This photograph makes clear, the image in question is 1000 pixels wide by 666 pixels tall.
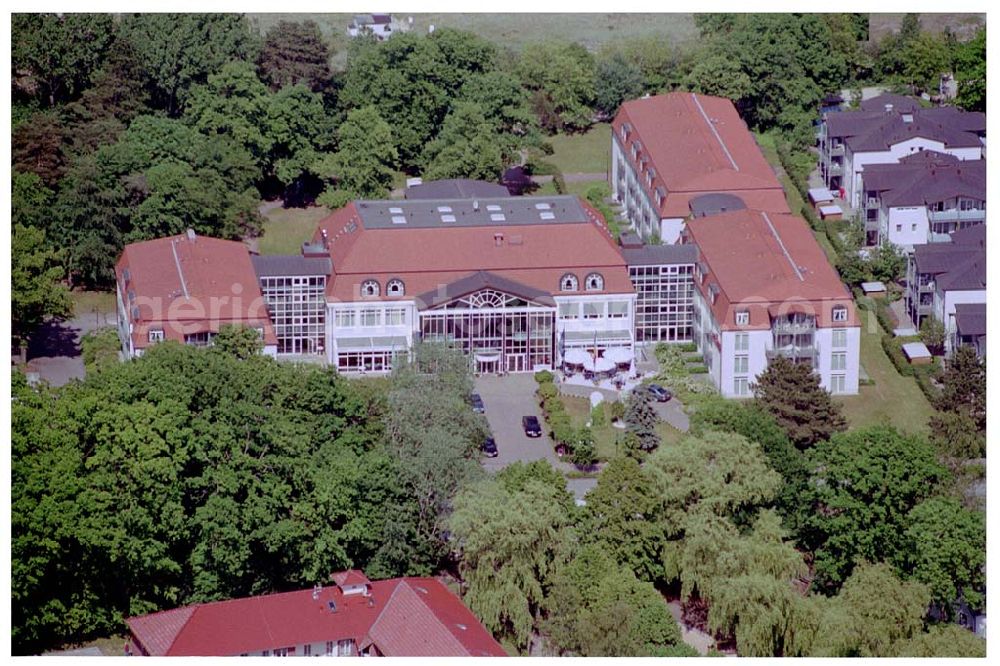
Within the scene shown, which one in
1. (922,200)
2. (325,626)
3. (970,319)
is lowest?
(325,626)

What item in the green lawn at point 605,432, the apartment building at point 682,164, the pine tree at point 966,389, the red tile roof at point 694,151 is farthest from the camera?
the red tile roof at point 694,151

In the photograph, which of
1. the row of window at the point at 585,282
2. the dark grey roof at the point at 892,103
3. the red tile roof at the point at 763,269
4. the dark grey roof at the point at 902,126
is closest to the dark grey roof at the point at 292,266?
the row of window at the point at 585,282

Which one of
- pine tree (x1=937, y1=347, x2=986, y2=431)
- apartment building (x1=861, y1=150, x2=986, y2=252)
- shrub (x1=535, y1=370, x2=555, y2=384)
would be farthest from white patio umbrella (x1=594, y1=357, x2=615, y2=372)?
apartment building (x1=861, y1=150, x2=986, y2=252)

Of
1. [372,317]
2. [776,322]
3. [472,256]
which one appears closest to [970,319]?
[776,322]

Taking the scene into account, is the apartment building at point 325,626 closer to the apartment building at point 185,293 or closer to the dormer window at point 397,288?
the apartment building at point 185,293

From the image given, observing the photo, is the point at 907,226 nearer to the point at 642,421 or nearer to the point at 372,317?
the point at 642,421

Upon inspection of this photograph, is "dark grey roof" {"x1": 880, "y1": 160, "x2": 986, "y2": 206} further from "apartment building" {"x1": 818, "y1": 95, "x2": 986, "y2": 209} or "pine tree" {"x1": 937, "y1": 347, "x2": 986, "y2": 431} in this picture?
"pine tree" {"x1": 937, "y1": 347, "x2": 986, "y2": 431}

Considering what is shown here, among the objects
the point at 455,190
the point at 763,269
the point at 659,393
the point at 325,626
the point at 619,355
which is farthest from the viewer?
the point at 455,190
